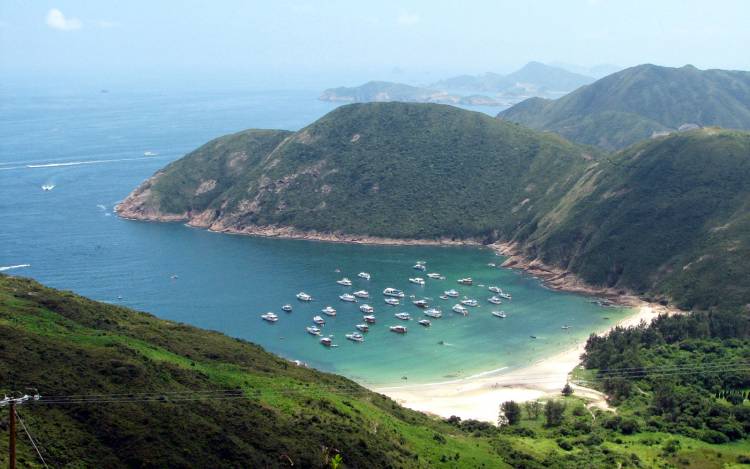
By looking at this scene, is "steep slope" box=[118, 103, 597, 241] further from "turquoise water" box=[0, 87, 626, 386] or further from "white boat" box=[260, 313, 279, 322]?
"white boat" box=[260, 313, 279, 322]

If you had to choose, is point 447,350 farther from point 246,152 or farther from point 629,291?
point 246,152

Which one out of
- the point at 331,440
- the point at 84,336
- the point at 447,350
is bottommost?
the point at 447,350

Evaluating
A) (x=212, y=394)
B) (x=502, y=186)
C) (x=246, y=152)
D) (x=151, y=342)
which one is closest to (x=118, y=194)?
(x=246, y=152)

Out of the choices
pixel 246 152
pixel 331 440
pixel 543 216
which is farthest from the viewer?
pixel 246 152

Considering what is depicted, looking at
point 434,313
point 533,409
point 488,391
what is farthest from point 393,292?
point 533,409

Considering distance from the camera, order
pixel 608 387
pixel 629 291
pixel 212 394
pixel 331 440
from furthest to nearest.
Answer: pixel 629 291, pixel 608 387, pixel 212 394, pixel 331 440

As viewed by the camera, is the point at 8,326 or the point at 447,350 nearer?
the point at 8,326
